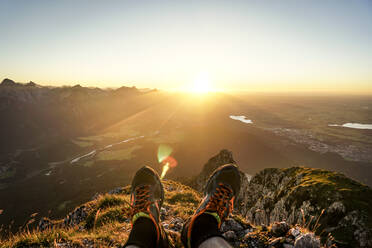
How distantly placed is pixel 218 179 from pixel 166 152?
163m

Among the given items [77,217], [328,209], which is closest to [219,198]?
[77,217]

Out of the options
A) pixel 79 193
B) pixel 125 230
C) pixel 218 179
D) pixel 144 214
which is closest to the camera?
pixel 144 214

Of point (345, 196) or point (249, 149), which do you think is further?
point (249, 149)

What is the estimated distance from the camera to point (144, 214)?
4.04m

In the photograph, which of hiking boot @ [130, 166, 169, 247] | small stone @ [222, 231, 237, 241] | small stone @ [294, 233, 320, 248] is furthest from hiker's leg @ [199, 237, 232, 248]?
small stone @ [294, 233, 320, 248]

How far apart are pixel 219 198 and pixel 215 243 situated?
1.69 m

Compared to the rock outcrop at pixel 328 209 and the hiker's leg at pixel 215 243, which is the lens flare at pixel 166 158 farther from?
the hiker's leg at pixel 215 243

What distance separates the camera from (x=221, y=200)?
15.5 ft

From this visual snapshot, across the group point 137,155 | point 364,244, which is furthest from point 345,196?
point 137,155

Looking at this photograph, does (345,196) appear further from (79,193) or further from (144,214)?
(79,193)

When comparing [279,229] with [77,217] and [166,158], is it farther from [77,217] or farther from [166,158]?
[166,158]

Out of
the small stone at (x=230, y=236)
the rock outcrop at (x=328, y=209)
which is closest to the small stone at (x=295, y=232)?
the rock outcrop at (x=328, y=209)

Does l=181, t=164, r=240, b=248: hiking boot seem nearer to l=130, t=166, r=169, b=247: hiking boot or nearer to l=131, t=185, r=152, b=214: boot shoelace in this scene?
l=130, t=166, r=169, b=247: hiking boot

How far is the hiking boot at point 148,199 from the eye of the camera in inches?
139
